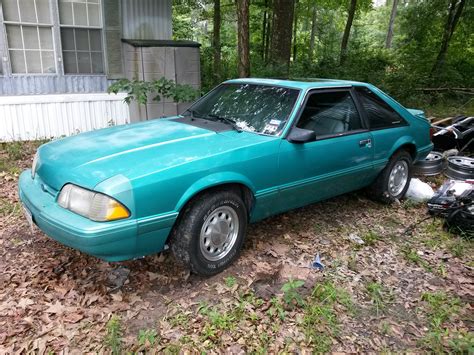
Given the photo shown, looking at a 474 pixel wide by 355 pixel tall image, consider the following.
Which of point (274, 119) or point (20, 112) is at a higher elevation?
point (274, 119)

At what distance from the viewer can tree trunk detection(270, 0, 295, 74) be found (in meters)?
9.30

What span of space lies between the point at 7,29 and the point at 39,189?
5126 mm

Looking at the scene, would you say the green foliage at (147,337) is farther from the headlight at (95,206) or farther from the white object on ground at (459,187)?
the white object on ground at (459,187)

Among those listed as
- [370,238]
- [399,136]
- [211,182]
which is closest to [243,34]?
[399,136]

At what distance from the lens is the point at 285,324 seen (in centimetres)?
307

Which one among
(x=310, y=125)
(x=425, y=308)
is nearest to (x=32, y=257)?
(x=310, y=125)

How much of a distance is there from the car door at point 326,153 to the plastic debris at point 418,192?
1.16 m

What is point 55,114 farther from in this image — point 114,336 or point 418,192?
point 418,192

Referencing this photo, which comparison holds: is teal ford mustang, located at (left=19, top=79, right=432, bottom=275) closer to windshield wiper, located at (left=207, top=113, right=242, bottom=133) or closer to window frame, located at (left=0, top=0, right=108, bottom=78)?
windshield wiper, located at (left=207, top=113, right=242, bottom=133)

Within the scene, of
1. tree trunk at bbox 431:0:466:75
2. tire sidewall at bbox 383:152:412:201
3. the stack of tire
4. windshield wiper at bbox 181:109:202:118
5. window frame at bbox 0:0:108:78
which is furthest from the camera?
tree trunk at bbox 431:0:466:75

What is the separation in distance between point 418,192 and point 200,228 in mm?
3588

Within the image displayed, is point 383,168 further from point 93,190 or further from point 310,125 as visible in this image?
point 93,190

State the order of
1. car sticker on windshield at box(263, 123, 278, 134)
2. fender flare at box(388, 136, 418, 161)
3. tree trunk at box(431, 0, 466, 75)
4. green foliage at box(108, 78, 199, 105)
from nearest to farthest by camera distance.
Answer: car sticker on windshield at box(263, 123, 278, 134), fender flare at box(388, 136, 418, 161), green foliage at box(108, 78, 199, 105), tree trunk at box(431, 0, 466, 75)

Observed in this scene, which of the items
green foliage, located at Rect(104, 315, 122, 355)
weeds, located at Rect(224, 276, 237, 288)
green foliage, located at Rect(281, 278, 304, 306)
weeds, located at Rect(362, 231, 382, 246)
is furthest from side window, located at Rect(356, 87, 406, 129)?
green foliage, located at Rect(104, 315, 122, 355)
